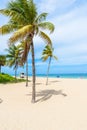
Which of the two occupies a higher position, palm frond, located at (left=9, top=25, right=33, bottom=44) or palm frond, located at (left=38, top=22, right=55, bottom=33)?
palm frond, located at (left=38, top=22, right=55, bottom=33)

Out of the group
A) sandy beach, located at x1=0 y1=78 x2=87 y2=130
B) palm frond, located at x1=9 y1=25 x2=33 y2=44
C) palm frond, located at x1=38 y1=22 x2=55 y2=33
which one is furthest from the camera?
palm frond, located at x1=38 y1=22 x2=55 y2=33

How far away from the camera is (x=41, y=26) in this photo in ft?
59.5

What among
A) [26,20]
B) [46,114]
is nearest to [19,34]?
[26,20]

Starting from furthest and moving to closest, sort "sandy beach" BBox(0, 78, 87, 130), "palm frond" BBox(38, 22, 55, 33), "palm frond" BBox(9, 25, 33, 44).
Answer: "palm frond" BBox(38, 22, 55, 33), "palm frond" BBox(9, 25, 33, 44), "sandy beach" BBox(0, 78, 87, 130)

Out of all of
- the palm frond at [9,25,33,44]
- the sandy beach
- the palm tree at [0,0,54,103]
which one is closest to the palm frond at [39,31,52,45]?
the palm tree at [0,0,54,103]

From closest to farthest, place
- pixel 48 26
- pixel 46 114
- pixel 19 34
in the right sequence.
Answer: pixel 46 114, pixel 19 34, pixel 48 26

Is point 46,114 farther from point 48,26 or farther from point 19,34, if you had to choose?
point 48,26

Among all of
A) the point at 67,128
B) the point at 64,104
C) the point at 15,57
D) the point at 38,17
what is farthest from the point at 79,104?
the point at 15,57

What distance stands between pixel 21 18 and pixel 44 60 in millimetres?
21420

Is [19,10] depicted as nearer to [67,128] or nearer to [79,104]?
[79,104]

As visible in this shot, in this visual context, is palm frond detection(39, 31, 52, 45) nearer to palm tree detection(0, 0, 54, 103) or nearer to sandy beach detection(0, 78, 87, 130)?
palm tree detection(0, 0, 54, 103)

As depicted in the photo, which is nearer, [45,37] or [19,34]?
[19,34]

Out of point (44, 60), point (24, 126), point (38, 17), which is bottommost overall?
point (24, 126)

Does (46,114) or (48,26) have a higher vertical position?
(48,26)
